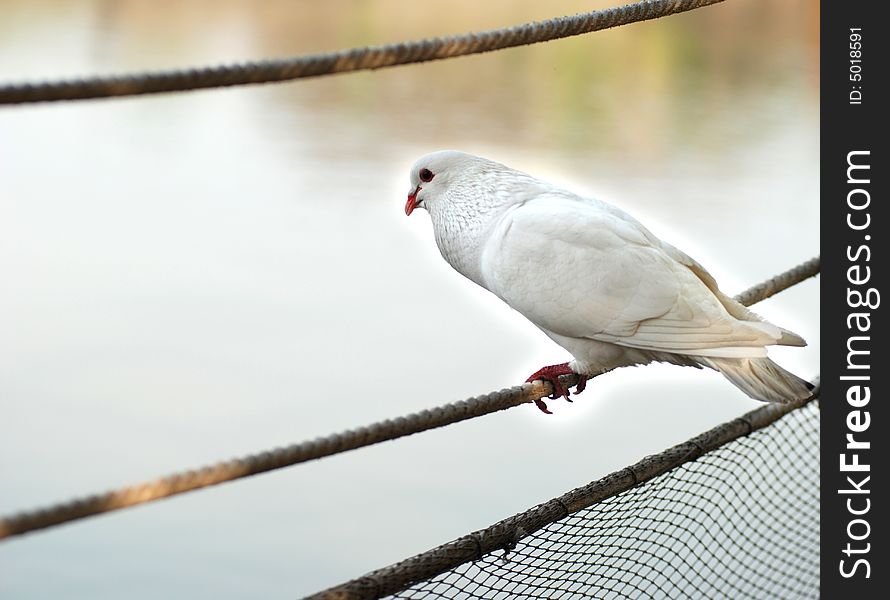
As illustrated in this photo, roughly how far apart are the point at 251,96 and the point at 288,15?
116 centimetres

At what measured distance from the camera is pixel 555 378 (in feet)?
5.58

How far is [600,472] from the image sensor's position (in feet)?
10.4

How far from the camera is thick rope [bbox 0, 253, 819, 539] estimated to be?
97 cm

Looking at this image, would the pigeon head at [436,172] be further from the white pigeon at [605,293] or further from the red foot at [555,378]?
the red foot at [555,378]

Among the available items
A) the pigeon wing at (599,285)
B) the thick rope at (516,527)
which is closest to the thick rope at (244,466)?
the thick rope at (516,527)

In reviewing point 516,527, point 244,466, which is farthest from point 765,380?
point 244,466

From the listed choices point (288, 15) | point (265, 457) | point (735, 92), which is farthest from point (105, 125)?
point (265, 457)

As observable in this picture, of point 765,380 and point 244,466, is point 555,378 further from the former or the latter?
point 244,466

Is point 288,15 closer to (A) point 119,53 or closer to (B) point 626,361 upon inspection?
(A) point 119,53

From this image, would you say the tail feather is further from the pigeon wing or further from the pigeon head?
the pigeon head

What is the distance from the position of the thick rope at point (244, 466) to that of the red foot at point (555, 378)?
0.77 ft

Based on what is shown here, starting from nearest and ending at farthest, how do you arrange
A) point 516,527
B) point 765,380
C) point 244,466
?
1. point 244,466
2. point 516,527
3. point 765,380

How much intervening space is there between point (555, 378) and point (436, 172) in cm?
35

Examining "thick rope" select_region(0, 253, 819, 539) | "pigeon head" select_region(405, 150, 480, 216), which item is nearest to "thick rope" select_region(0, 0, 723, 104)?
"thick rope" select_region(0, 253, 819, 539)
